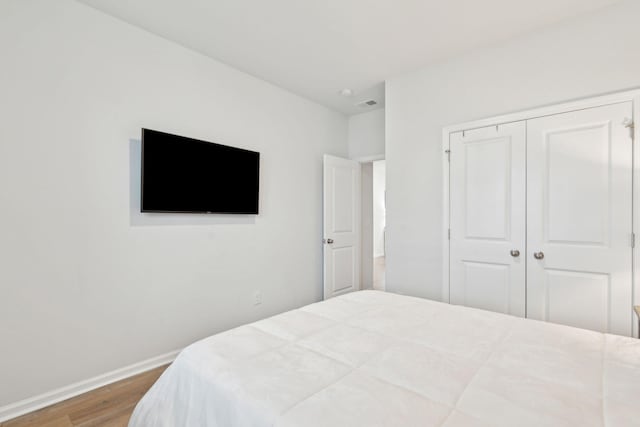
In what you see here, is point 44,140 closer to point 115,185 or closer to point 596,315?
point 115,185

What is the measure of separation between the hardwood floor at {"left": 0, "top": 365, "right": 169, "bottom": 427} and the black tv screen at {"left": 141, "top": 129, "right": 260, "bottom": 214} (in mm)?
1307

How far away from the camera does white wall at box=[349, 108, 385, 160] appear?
4164mm

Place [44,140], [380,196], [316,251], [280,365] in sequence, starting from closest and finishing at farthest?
[280,365]
[44,140]
[316,251]
[380,196]

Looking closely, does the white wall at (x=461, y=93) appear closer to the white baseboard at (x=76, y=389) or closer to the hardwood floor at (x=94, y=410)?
the white baseboard at (x=76, y=389)

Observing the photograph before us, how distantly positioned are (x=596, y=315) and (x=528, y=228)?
2.39ft

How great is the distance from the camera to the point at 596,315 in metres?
2.18

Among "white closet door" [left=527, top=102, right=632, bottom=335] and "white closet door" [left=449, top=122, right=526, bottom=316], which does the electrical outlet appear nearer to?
"white closet door" [left=449, top=122, right=526, bottom=316]

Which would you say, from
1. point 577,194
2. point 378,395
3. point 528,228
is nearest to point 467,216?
point 528,228

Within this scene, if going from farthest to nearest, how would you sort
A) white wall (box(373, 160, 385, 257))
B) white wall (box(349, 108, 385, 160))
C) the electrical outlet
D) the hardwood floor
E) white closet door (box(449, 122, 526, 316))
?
white wall (box(373, 160, 385, 257)), white wall (box(349, 108, 385, 160)), the electrical outlet, white closet door (box(449, 122, 526, 316)), the hardwood floor

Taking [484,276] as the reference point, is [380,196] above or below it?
above

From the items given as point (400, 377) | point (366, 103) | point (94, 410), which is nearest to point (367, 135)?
point (366, 103)

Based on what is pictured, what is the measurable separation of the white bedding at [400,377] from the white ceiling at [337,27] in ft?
6.95

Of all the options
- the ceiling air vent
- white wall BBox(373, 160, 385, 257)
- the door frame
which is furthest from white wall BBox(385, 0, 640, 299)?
white wall BBox(373, 160, 385, 257)

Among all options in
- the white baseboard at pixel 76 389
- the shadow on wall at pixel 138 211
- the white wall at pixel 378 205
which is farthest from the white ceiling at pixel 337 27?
the white wall at pixel 378 205
